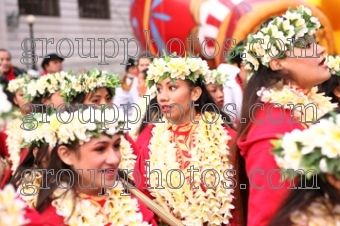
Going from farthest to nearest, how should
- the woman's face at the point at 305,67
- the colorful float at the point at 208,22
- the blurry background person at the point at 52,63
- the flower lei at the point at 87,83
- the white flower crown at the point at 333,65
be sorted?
the blurry background person at the point at 52,63
the colorful float at the point at 208,22
the flower lei at the point at 87,83
the white flower crown at the point at 333,65
the woman's face at the point at 305,67

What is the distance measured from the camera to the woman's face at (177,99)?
441 centimetres

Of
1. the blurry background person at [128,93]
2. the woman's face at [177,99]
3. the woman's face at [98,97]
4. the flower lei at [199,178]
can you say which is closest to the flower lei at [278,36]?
the flower lei at [199,178]

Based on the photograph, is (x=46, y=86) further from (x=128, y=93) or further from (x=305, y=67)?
(x=305, y=67)

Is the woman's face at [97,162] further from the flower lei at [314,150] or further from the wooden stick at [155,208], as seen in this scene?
the flower lei at [314,150]

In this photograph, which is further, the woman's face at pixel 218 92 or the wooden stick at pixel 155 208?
the woman's face at pixel 218 92

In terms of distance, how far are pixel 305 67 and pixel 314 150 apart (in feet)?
4.11

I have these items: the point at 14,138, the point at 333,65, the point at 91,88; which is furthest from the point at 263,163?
the point at 14,138

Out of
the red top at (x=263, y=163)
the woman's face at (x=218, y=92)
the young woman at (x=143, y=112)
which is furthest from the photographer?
the woman's face at (x=218, y=92)

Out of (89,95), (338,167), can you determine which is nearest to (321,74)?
(338,167)

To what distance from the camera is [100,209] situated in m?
3.26

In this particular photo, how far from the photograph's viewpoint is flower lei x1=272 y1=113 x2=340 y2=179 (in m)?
2.25

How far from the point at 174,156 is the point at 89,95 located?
1339 mm

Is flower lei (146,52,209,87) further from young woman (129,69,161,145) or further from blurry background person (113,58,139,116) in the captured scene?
blurry background person (113,58,139,116)

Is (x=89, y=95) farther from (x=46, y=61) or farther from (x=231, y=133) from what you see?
(x=46, y=61)
